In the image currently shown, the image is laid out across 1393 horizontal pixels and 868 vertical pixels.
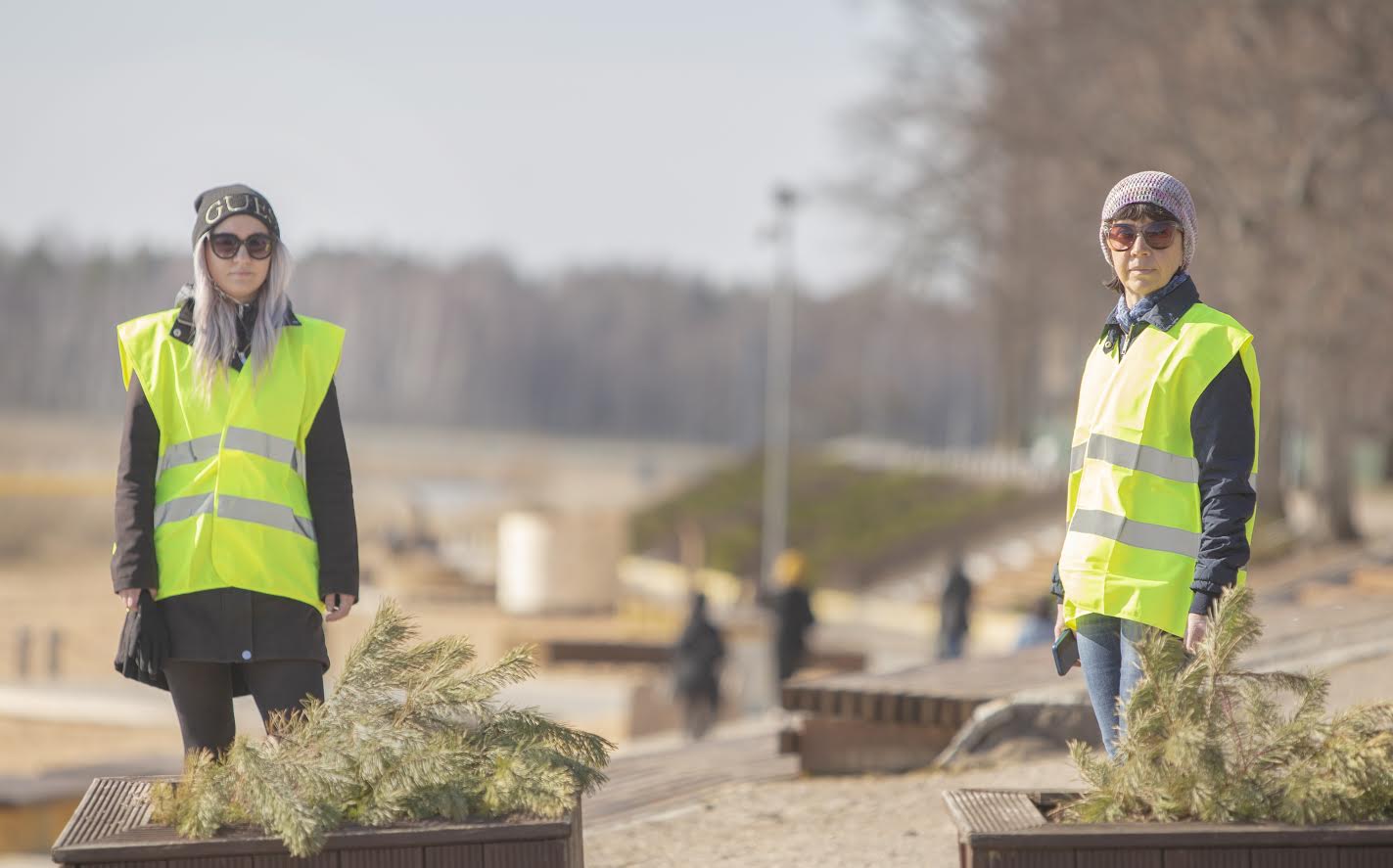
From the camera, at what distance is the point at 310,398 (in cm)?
453

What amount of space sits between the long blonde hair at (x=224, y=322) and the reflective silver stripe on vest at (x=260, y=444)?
4.5 inches

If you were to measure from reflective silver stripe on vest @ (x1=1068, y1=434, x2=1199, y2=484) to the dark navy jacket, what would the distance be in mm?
37

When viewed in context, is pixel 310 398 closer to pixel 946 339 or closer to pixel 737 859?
pixel 737 859

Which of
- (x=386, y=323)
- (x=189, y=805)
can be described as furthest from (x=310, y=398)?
(x=386, y=323)

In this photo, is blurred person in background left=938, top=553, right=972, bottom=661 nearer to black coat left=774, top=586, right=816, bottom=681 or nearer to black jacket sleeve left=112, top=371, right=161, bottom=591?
black coat left=774, top=586, right=816, bottom=681

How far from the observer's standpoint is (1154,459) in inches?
166

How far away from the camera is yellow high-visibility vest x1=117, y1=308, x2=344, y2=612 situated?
4.39m

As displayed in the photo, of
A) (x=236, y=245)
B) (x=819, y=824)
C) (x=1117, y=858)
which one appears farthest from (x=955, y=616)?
(x=1117, y=858)

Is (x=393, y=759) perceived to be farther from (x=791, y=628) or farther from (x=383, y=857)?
(x=791, y=628)

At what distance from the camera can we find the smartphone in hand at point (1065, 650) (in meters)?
4.52

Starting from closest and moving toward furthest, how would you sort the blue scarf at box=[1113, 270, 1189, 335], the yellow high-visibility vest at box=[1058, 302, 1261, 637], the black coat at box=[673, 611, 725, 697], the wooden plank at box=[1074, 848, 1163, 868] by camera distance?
the wooden plank at box=[1074, 848, 1163, 868]
the yellow high-visibility vest at box=[1058, 302, 1261, 637]
the blue scarf at box=[1113, 270, 1189, 335]
the black coat at box=[673, 611, 725, 697]

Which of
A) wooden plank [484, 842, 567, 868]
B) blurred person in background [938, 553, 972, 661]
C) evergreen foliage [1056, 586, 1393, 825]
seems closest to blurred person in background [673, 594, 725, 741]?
blurred person in background [938, 553, 972, 661]

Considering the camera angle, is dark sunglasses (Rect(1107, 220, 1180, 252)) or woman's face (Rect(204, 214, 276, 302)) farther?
woman's face (Rect(204, 214, 276, 302))

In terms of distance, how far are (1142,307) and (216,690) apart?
2.34 meters
